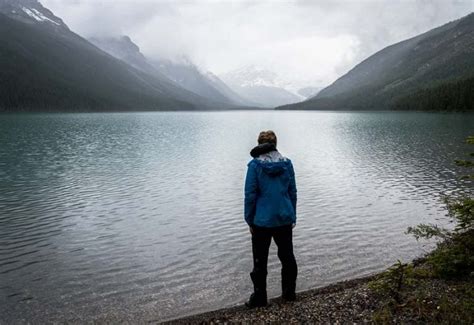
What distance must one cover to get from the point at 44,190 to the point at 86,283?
17.6 m

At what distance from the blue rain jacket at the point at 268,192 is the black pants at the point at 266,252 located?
0.99 ft

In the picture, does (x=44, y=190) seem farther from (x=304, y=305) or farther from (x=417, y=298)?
(x=417, y=298)

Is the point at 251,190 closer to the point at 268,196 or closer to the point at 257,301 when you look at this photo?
the point at 268,196

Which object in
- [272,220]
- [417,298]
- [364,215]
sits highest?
[272,220]

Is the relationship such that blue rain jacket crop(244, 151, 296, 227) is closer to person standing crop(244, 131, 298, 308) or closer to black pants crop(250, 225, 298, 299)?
person standing crop(244, 131, 298, 308)

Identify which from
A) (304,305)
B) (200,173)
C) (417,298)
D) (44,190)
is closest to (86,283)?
(304,305)

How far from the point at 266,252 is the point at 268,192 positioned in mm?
1633

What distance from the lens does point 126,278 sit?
14.6 m

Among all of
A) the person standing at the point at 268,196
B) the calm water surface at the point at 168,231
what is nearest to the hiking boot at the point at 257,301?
the person standing at the point at 268,196

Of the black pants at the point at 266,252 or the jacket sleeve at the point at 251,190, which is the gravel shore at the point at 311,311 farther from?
the jacket sleeve at the point at 251,190

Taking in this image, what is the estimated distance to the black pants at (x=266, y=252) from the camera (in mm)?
10258

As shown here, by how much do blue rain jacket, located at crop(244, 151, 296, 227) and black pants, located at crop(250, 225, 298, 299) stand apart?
302 mm

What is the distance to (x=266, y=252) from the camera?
1043cm

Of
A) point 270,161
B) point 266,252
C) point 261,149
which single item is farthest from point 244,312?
point 261,149
